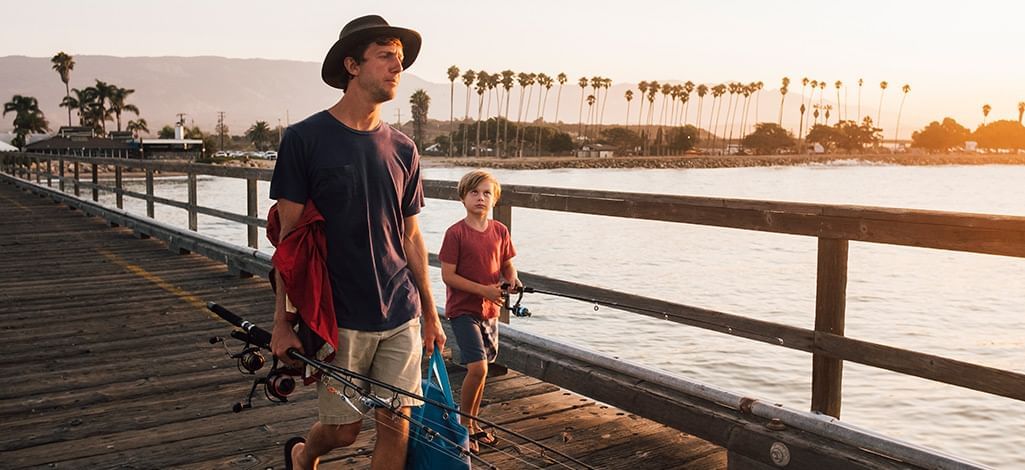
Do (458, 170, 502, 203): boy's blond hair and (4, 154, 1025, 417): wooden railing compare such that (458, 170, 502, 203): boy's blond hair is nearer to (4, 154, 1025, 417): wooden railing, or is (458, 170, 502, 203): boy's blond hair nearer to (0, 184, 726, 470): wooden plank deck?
(4, 154, 1025, 417): wooden railing

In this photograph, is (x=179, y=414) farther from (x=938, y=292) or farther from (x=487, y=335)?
(x=938, y=292)

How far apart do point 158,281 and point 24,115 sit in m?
159

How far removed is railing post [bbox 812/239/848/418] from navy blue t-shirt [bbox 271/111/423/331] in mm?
1623

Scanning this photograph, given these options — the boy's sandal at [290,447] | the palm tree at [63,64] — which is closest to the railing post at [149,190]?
the boy's sandal at [290,447]

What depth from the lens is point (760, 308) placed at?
99.5 ft

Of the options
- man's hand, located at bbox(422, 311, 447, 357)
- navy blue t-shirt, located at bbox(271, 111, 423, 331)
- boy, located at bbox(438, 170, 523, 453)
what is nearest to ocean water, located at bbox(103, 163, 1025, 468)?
boy, located at bbox(438, 170, 523, 453)

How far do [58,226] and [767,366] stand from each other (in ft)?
49.4

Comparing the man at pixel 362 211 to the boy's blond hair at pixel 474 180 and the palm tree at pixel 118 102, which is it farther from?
the palm tree at pixel 118 102

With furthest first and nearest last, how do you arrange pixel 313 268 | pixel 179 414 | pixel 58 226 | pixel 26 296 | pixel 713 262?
pixel 713 262 < pixel 58 226 < pixel 26 296 < pixel 179 414 < pixel 313 268

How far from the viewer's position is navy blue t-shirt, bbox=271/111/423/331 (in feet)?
9.92

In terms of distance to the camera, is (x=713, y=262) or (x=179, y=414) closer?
(x=179, y=414)

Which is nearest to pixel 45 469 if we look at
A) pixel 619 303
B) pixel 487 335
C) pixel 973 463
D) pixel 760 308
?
pixel 487 335

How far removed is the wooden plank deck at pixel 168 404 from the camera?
4473 mm

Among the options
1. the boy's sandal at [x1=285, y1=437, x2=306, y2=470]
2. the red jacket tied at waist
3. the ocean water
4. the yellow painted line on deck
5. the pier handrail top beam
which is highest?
the pier handrail top beam
